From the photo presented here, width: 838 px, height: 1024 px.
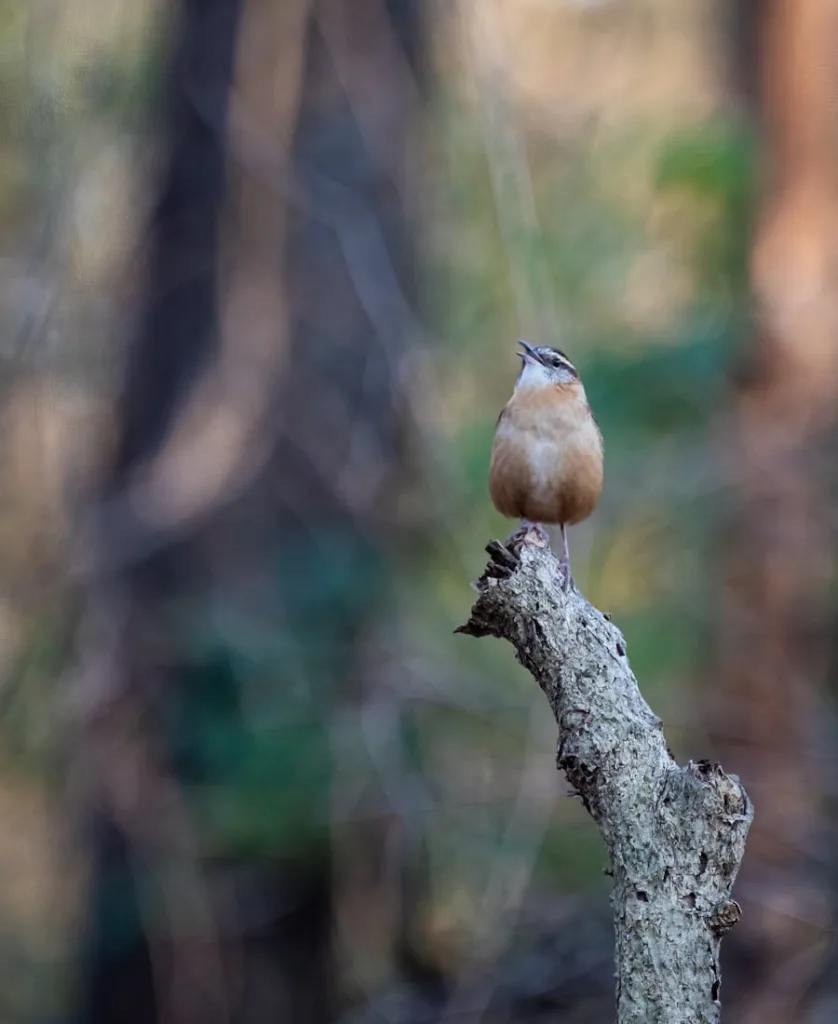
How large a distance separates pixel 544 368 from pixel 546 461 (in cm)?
67

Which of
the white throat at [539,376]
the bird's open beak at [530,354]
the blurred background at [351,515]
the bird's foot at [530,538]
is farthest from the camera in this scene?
the blurred background at [351,515]

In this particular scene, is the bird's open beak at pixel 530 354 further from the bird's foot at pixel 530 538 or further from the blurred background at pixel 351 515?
the blurred background at pixel 351 515

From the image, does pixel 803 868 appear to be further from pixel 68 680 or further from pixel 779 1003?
pixel 68 680

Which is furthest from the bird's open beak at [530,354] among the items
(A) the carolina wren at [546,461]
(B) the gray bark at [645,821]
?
(B) the gray bark at [645,821]

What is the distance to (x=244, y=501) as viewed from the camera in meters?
7.88

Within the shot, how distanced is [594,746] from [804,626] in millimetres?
5888

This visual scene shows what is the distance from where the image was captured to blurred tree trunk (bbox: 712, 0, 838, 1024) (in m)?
7.31

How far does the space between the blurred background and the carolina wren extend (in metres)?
2.22

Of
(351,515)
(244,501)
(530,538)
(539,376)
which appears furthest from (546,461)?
(244,501)

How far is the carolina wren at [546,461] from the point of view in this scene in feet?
15.0

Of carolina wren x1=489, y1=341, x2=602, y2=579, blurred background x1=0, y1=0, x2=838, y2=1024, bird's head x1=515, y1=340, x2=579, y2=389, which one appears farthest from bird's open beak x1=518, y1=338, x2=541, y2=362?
blurred background x1=0, y1=0, x2=838, y2=1024

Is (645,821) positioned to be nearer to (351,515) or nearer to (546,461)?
(546,461)

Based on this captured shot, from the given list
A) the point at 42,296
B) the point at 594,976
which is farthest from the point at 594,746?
the point at 42,296

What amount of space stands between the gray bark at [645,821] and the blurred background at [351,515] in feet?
13.5
